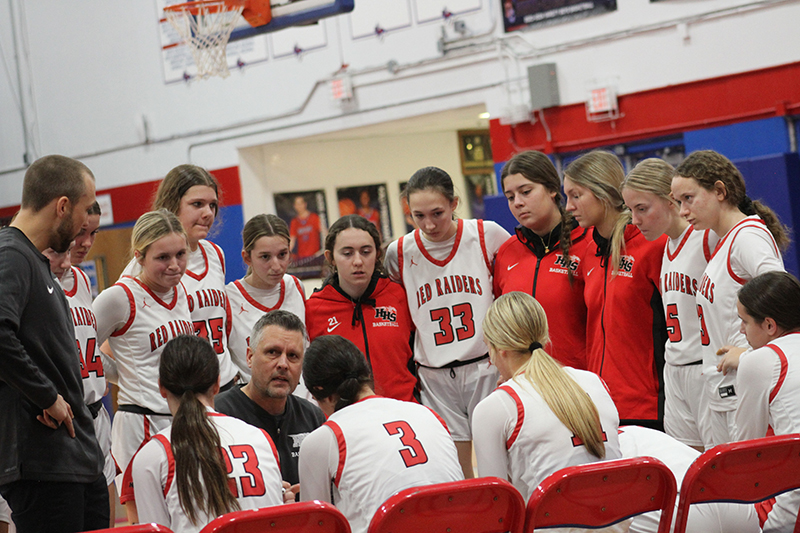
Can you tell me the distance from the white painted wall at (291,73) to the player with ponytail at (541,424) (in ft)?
21.2

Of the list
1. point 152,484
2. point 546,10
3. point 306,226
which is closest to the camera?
point 152,484

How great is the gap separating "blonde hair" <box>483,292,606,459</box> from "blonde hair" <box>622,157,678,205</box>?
1133 mm

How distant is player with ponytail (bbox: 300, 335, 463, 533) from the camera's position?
8.10ft

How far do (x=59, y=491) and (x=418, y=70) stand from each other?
8263mm

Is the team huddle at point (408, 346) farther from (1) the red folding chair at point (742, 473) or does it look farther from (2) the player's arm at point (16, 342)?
(1) the red folding chair at point (742, 473)

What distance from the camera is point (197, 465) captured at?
7.95 feet

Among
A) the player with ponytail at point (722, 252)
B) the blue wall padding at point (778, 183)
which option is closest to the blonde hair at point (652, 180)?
the player with ponytail at point (722, 252)

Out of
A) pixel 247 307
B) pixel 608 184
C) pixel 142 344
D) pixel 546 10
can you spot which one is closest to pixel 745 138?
pixel 546 10

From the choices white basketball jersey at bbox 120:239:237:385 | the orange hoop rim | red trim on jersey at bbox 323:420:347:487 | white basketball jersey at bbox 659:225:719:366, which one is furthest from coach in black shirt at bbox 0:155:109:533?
the orange hoop rim

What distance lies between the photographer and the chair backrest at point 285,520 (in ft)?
6.81

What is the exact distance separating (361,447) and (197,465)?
49 cm

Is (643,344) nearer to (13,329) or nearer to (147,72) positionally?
(13,329)

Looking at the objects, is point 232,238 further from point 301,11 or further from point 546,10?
point 546,10

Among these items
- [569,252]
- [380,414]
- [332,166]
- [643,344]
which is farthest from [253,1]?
[380,414]
